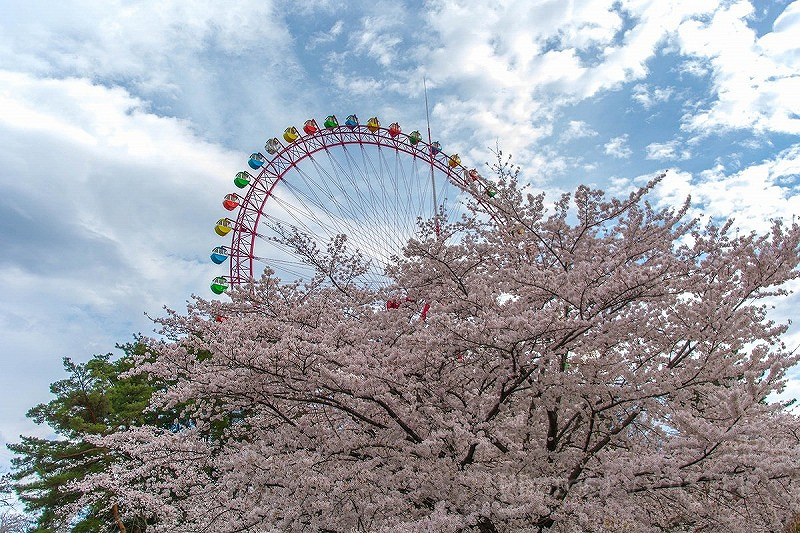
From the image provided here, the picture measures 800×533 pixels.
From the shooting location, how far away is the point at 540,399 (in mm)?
5414

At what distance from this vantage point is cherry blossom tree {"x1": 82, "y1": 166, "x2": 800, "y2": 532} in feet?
15.1

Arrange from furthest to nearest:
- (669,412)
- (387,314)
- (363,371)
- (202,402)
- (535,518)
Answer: (387,314)
(202,402)
(363,371)
(669,412)
(535,518)

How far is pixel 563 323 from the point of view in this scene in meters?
4.81

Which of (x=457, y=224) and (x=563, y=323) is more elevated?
(x=457, y=224)

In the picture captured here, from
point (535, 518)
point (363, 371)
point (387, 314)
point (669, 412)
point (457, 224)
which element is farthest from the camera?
point (457, 224)

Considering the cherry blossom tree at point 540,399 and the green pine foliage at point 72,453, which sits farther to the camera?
the green pine foliage at point 72,453

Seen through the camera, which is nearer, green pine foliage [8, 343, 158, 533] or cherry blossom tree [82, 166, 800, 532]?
cherry blossom tree [82, 166, 800, 532]

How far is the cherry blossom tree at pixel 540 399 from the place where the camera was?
4590mm

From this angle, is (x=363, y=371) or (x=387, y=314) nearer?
(x=363, y=371)

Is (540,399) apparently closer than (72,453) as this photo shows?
Yes

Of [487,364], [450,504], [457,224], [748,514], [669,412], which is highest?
[457,224]

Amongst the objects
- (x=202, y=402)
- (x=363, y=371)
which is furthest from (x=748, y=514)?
(x=202, y=402)

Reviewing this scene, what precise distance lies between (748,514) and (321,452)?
159 inches

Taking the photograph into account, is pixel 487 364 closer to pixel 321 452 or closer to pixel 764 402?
pixel 321 452
